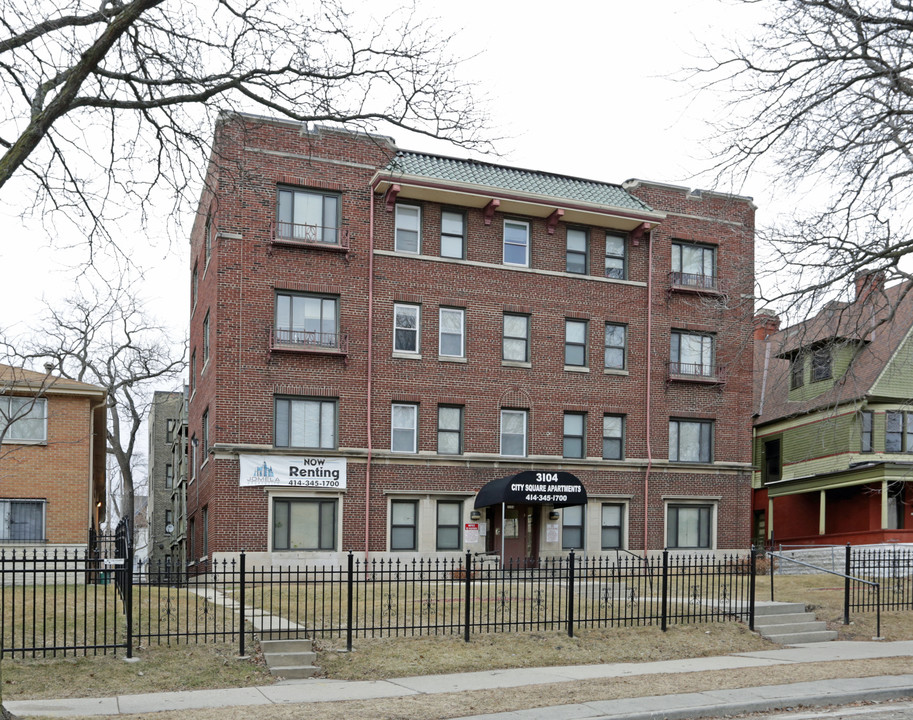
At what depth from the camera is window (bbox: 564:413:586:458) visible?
110 feet

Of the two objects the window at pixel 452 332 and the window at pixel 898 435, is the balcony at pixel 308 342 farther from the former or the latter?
the window at pixel 898 435

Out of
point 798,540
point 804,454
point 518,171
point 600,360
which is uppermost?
point 518,171

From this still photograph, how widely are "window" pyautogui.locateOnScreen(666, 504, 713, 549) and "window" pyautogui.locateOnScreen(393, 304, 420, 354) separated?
10.7 meters

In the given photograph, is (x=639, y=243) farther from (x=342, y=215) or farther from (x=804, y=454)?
(x=804, y=454)

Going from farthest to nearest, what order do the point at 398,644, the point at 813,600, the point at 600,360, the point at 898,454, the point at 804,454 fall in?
the point at 804,454, the point at 898,454, the point at 600,360, the point at 813,600, the point at 398,644

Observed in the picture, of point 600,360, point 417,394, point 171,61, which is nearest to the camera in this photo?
point 171,61

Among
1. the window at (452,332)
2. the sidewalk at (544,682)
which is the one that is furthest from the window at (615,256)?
the sidewalk at (544,682)

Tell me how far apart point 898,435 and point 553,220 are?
16855mm

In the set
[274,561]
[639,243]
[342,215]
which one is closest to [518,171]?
[639,243]

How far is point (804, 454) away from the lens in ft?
139

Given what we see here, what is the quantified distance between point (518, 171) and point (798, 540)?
67.4 ft

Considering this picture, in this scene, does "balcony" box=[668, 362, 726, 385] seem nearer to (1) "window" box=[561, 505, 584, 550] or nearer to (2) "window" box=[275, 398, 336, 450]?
(1) "window" box=[561, 505, 584, 550]

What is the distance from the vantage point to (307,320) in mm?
30672

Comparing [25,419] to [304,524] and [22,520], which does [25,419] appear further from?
[304,524]
